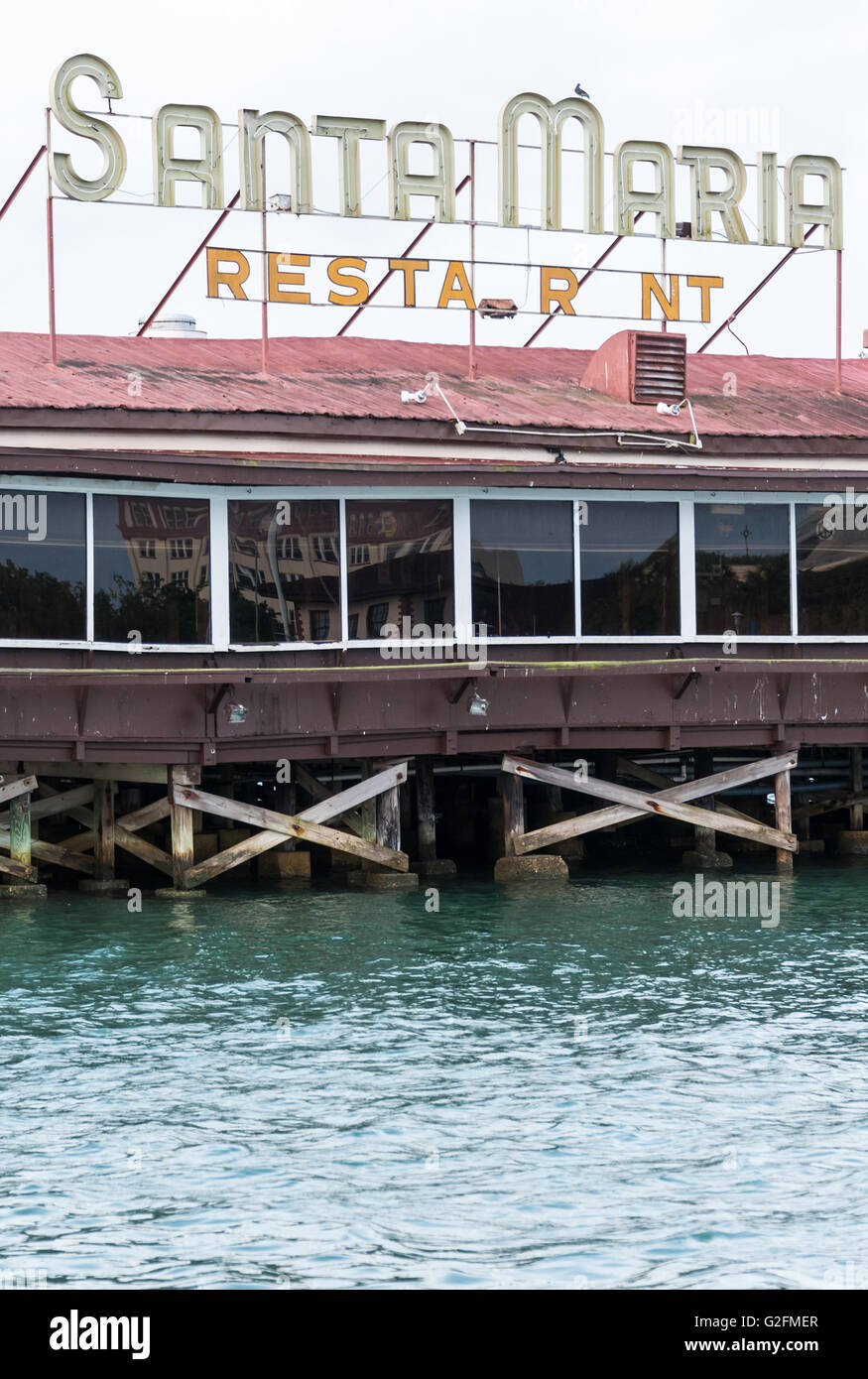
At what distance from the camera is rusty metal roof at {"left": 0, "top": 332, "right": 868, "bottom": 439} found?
85.3ft

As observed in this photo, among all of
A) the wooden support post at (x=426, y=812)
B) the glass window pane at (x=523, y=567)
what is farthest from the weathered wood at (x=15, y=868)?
the glass window pane at (x=523, y=567)

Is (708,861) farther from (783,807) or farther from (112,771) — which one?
(112,771)

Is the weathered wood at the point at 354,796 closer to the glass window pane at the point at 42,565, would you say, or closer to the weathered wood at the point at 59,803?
the weathered wood at the point at 59,803

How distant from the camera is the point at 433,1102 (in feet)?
46.2

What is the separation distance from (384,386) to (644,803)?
25.9 feet

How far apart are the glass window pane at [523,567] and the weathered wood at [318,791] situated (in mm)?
3244

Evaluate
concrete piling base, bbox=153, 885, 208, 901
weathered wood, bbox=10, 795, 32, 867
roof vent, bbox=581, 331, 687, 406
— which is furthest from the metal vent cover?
weathered wood, bbox=10, 795, 32, 867

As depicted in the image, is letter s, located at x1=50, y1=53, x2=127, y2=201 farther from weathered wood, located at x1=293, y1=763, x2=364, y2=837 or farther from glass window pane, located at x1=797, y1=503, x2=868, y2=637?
glass window pane, located at x1=797, y1=503, x2=868, y2=637

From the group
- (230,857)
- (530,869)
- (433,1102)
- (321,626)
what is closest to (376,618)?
(321,626)

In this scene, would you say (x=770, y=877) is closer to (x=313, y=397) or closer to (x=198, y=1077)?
(x=313, y=397)

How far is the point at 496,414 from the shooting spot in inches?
1090

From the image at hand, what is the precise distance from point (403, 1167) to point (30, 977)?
24.9ft
